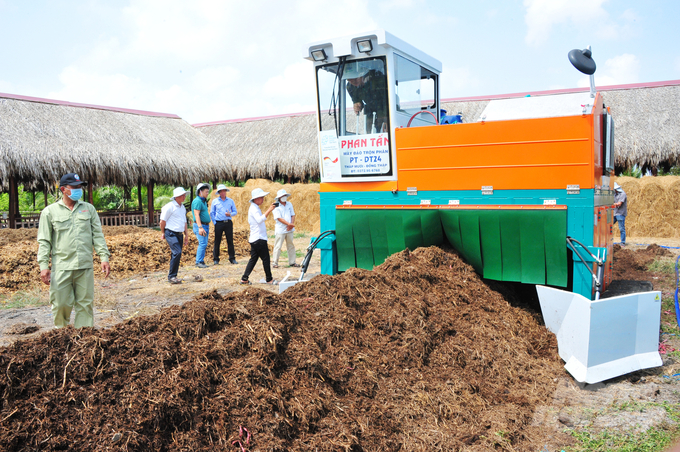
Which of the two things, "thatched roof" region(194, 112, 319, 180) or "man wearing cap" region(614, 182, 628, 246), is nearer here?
"man wearing cap" region(614, 182, 628, 246)

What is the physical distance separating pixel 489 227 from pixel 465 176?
0.65 meters

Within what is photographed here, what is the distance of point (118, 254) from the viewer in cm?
1075

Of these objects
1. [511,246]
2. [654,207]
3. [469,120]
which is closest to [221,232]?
[511,246]

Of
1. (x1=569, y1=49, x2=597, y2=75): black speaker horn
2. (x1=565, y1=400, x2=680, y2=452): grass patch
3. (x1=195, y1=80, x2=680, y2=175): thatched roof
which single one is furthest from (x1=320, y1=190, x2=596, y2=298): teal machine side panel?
(x1=195, y1=80, x2=680, y2=175): thatched roof

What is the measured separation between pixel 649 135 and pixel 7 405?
21.7 metres

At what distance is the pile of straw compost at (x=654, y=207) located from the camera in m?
15.2

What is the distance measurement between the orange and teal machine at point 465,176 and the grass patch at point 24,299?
4.92m

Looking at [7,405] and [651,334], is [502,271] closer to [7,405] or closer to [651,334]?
[651,334]

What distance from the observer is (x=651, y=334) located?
4.55 metres

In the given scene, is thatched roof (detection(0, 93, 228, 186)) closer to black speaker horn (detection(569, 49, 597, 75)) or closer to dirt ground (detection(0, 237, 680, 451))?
dirt ground (detection(0, 237, 680, 451))

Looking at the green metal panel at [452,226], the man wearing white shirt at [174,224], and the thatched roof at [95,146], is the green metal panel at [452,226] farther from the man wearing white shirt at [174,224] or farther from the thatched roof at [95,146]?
the thatched roof at [95,146]

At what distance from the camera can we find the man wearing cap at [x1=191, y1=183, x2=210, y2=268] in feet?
34.3

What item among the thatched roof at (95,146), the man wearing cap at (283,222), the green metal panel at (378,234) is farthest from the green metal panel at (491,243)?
the thatched roof at (95,146)

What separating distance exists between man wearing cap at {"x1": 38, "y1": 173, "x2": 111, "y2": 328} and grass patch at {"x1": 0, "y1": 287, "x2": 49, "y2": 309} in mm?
3310
